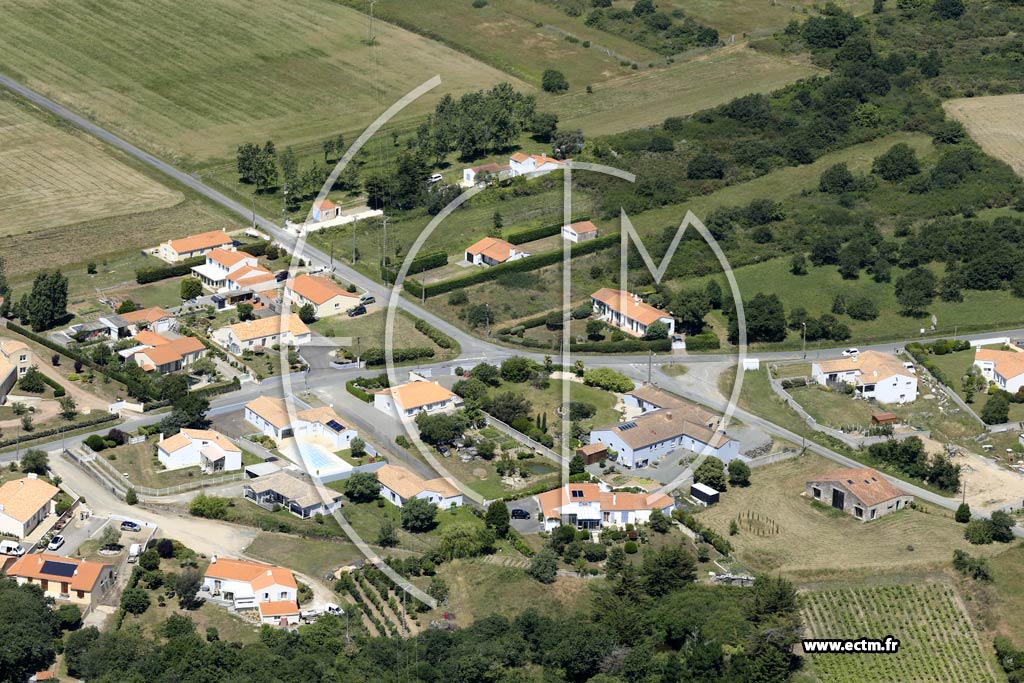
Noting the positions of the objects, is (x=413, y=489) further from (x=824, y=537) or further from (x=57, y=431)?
(x=57, y=431)

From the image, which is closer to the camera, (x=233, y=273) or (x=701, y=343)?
(x=701, y=343)

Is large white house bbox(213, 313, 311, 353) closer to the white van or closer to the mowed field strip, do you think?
the mowed field strip

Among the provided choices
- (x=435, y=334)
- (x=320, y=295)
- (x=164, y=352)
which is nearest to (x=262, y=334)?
(x=320, y=295)

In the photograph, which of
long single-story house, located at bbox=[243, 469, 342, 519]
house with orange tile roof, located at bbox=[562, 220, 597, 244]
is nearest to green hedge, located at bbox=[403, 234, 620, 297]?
house with orange tile roof, located at bbox=[562, 220, 597, 244]

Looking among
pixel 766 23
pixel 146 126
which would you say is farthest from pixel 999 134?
pixel 146 126

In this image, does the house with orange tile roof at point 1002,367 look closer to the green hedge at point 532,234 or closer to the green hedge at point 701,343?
the green hedge at point 701,343

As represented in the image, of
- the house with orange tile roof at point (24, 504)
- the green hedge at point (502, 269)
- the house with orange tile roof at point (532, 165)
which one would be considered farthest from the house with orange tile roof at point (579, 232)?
the house with orange tile roof at point (24, 504)
